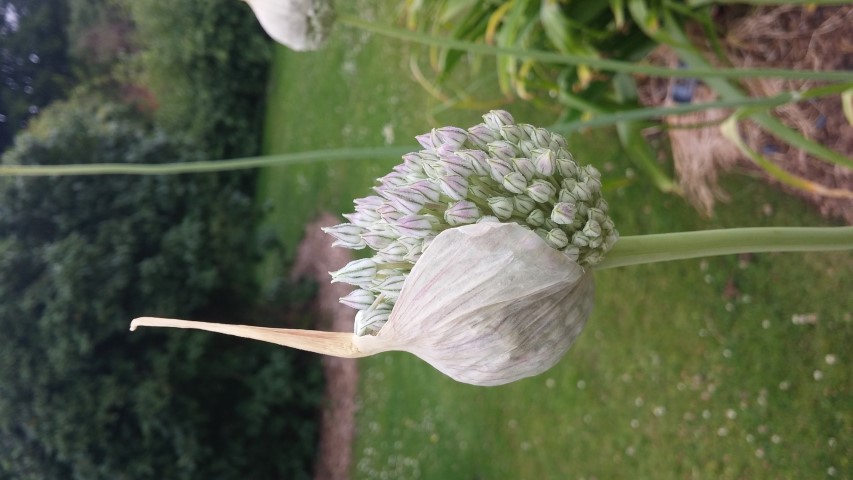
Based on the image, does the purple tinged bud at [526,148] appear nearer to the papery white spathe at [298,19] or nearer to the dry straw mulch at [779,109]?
the papery white spathe at [298,19]

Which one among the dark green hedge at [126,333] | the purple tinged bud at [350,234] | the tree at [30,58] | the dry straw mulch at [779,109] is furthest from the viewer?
the tree at [30,58]

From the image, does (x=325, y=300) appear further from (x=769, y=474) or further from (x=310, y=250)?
(x=769, y=474)

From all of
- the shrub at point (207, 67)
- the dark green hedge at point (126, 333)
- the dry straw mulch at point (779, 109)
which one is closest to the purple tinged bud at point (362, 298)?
the dry straw mulch at point (779, 109)

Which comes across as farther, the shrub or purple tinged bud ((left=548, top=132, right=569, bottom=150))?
the shrub

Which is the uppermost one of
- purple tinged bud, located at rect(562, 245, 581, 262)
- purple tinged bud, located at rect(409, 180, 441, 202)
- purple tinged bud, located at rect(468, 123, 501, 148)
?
purple tinged bud, located at rect(468, 123, 501, 148)

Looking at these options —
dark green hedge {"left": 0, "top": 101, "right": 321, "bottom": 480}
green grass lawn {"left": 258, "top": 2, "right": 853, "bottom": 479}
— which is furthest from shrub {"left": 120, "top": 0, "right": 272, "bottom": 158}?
green grass lawn {"left": 258, "top": 2, "right": 853, "bottom": 479}

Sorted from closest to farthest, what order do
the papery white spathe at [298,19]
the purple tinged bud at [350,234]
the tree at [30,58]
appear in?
the purple tinged bud at [350,234], the papery white spathe at [298,19], the tree at [30,58]

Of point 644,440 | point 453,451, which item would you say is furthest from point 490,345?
point 453,451

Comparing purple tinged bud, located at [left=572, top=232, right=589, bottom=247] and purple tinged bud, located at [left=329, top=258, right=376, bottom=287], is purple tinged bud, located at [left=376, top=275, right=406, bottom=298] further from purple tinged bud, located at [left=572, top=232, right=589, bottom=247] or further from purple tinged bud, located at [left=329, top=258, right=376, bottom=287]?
purple tinged bud, located at [left=572, top=232, right=589, bottom=247]
